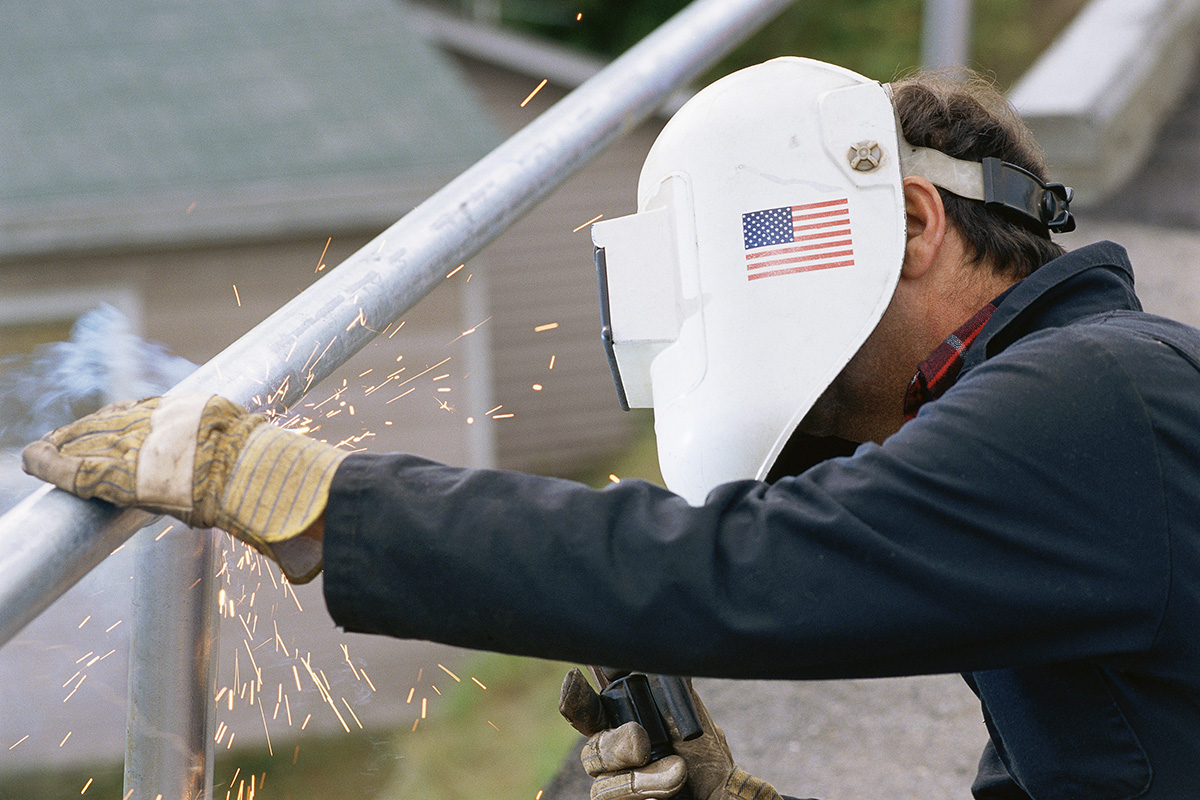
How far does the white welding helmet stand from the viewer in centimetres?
162

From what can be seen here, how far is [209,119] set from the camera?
7.52 m

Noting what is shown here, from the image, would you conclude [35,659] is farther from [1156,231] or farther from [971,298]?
[1156,231]

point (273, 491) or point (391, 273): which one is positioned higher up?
point (391, 273)

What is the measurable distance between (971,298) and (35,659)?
2320mm

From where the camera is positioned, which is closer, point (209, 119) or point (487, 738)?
point (487, 738)

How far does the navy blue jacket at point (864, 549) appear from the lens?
3.99 feet

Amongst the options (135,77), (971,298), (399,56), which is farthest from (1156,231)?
(135,77)

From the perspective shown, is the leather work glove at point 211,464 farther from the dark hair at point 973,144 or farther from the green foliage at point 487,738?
the green foliage at point 487,738

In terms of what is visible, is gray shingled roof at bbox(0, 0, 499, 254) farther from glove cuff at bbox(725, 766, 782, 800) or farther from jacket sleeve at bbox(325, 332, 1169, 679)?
jacket sleeve at bbox(325, 332, 1169, 679)

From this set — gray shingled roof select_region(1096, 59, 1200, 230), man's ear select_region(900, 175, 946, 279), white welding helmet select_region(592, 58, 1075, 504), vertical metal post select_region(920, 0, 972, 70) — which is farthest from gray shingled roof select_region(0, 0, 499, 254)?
man's ear select_region(900, 175, 946, 279)

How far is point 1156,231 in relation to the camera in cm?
452

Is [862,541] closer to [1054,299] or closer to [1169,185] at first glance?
[1054,299]

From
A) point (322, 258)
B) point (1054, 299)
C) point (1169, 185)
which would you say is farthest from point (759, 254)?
point (322, 258)

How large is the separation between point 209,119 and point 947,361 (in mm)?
6748
